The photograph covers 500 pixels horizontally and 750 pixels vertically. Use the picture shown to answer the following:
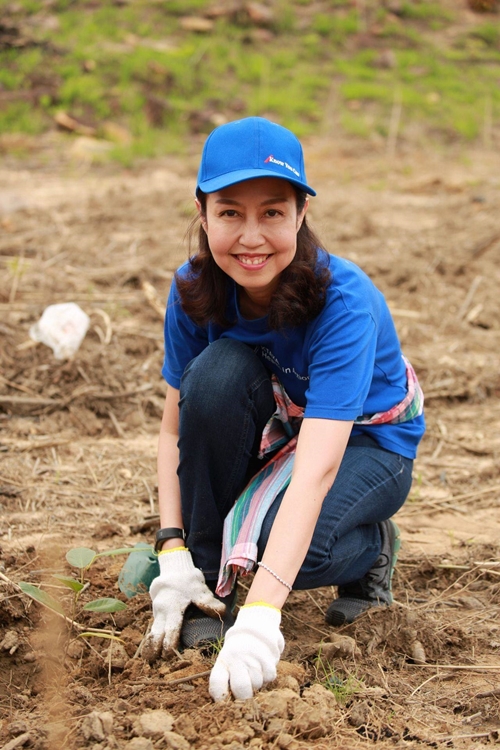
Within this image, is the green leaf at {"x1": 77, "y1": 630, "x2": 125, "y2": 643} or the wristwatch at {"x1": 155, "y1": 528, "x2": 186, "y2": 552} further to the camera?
the wristwatch at {"x1": 155, "y1": 528, "x2": 186, "y2": 552}

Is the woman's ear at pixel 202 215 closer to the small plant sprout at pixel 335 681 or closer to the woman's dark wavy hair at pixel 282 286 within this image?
the woman's dark wavy hair at pixel 282 286

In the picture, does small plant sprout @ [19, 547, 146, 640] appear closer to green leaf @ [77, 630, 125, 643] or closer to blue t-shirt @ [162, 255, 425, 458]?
green leaf @ [77, 630, 125, 643]

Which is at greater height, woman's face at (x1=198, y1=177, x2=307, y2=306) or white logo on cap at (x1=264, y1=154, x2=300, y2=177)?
white logo on cap at (x1=264, y1=154, x2=300, y2=177)

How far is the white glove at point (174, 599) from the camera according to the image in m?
1.90

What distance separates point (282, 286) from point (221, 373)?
0.26 metres

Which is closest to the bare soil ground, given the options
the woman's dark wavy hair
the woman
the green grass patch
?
the woman

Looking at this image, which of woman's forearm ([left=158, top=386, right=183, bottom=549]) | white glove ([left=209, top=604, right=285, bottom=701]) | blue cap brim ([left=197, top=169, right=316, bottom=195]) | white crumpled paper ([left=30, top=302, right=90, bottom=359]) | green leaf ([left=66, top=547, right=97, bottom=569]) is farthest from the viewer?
white crumpled paper ([left=30, top=302, right=90, bottom=359])

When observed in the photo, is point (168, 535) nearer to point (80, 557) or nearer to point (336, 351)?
point (80, 557)

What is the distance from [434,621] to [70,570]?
36.9 inches

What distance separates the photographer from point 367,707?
5.62ft

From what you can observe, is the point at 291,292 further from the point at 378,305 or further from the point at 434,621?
the point at 434,621

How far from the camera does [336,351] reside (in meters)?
1.83

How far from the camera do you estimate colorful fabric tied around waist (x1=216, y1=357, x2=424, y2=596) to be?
6.31ft

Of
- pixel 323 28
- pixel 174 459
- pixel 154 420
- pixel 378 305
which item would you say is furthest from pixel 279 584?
pixel 323 28
